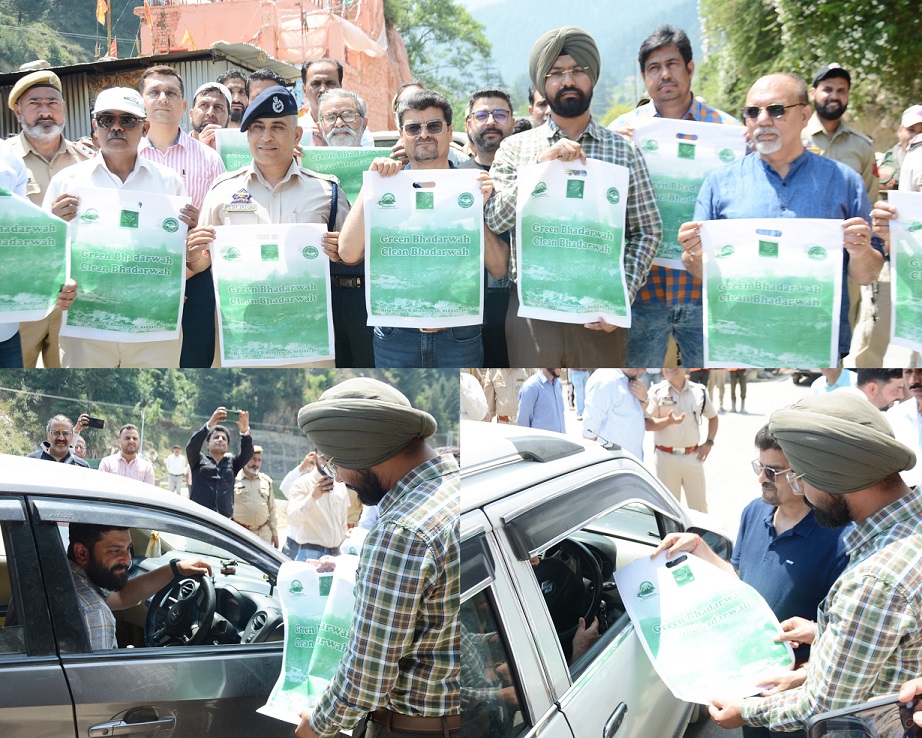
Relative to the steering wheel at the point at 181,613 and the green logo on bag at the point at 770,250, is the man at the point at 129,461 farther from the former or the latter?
the green logo on bag at the point at 770,250

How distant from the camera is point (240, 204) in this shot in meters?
3.71

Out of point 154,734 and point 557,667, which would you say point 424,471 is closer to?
point 557,667

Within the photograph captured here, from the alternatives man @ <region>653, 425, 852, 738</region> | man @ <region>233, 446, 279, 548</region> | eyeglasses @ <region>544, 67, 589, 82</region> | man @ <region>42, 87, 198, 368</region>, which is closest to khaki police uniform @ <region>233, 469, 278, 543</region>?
man @ <region>233, 446, 279, 548</region>

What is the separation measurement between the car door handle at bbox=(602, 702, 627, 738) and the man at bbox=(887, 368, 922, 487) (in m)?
0.95

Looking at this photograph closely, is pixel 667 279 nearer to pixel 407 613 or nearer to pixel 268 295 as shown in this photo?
pixel 268 295

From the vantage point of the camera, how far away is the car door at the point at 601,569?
2.33 meters

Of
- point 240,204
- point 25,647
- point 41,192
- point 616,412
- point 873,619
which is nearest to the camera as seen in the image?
point 873,619

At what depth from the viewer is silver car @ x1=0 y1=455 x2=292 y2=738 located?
2.39 meters

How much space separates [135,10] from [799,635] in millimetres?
4460

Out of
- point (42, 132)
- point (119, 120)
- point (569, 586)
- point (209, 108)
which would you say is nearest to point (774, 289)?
point (569, 586)

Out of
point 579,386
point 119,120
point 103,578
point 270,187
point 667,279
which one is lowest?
point 103,578

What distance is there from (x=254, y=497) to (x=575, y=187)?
1.65 metres

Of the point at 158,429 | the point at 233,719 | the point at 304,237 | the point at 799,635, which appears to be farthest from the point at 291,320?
the point at 799,635

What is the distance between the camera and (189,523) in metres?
2.65
